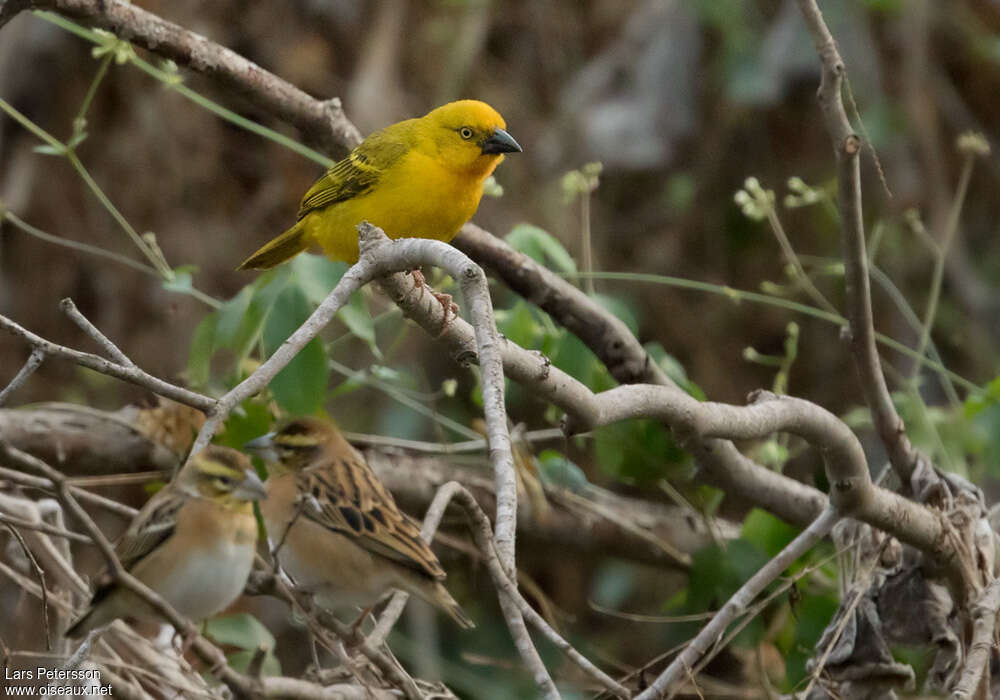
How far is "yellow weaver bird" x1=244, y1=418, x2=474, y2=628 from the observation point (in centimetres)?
293

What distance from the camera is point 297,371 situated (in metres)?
3.41

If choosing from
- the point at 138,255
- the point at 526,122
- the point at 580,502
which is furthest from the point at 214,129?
the point at 580,502

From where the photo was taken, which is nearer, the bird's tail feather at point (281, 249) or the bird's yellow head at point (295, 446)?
the bird's yellow head at point (295, 446)

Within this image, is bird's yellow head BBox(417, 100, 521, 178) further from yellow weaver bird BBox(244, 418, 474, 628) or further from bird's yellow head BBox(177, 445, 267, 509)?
bird's yellow head BBox(177, 445, 267, 509)

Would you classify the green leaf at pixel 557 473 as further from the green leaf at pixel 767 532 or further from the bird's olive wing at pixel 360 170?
the bird's olive wing at pixel 360 170

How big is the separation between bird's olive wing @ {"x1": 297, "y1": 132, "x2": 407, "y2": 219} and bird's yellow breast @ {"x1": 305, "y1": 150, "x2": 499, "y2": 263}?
0.03 meters

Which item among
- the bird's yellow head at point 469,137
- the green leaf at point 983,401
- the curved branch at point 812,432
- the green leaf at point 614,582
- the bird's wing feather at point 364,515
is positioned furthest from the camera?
the green leaf at point 614,582

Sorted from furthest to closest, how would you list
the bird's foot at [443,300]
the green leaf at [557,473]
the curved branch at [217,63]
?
the green leaf at [557,473] → the curved branch at [217,63] → the bird's foot at [443,300]

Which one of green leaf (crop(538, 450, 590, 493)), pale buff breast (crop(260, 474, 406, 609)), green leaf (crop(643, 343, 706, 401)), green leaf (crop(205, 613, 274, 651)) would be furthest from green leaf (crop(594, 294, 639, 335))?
green leaf (crop(205, 613, 274, 651))

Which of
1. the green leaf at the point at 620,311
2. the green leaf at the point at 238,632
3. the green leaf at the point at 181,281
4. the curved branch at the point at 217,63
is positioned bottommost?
the green leaf at the point at 238,632

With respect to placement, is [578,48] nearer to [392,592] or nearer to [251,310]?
[251,310]

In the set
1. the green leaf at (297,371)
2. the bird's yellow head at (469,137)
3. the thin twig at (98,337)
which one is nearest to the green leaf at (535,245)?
the bird's yellow head at (469,137)

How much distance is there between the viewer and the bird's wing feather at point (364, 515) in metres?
2.92

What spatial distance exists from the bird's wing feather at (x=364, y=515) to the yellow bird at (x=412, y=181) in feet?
3.04
